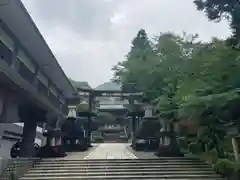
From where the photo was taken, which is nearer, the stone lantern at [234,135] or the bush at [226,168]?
the bush at [226,168]

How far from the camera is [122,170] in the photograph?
51.6 ft

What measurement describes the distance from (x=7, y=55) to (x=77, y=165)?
6137 millimetres

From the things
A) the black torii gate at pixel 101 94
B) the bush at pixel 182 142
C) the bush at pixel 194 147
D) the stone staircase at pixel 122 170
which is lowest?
the stone staircase at pixel 122 170

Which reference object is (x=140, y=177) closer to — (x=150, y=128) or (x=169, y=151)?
(x=169, y=151)

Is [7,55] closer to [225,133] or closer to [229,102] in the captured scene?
[229,102]

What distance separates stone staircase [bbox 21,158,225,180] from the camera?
577 inches

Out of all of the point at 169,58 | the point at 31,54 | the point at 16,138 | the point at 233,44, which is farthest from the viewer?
the point at 16,138

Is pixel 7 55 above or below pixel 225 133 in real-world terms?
above

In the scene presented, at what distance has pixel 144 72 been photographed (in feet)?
90.6

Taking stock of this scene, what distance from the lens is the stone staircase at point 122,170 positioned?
1466cm

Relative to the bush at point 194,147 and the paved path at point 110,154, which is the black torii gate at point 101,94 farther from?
the bush at point 194,147

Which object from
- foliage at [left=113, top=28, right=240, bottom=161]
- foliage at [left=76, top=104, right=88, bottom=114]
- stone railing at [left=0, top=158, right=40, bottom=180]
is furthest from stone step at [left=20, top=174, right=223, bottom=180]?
foliage at [left=76, top=104, right=88, bottom=114]

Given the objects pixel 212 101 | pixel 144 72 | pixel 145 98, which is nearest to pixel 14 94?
pixel 212 101

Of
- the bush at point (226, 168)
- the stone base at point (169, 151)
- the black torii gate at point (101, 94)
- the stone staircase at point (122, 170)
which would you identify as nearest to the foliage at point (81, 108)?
the black torii gate at point (101, 94)
